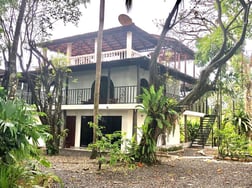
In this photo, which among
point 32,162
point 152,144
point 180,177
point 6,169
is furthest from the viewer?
point 152,144

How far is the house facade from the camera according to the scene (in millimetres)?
14945

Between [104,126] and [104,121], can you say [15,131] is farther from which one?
[104,121]

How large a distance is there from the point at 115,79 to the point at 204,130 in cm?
768

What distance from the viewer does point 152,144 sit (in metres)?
9.66

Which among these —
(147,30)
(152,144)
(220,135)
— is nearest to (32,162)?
(152,144)

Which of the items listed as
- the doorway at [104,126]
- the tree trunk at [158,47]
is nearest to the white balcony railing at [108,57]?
the doorway at [104,126]

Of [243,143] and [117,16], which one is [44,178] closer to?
[243,143]

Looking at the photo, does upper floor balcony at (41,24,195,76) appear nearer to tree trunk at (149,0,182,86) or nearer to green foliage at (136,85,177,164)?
tree trunk at (149,0,182,86)

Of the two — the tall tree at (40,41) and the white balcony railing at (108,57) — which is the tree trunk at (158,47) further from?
the white balcony railing at (108,57)

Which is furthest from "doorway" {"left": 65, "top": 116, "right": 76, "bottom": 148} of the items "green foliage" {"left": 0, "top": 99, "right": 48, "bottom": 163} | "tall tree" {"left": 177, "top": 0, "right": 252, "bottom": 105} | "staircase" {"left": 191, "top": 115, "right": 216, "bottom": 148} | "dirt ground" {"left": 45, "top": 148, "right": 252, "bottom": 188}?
"green foliage" {"left": 0, "top": 99, "right": 48, "bottom": 163}

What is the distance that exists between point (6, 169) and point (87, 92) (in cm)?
1358

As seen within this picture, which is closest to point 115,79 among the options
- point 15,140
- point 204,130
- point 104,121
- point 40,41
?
point 104,121

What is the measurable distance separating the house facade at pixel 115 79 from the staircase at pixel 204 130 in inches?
64.5

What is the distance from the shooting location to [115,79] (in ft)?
55.8
